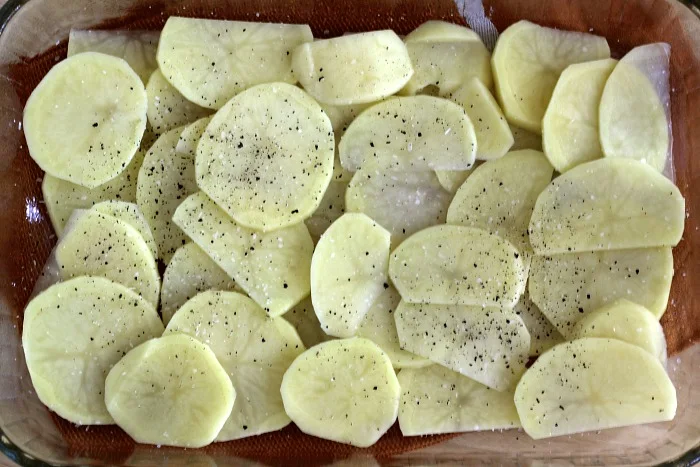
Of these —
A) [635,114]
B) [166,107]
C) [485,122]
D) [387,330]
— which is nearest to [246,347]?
[387,330]

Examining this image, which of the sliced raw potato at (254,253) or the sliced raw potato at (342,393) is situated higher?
the sliced raw potato at (254,253)

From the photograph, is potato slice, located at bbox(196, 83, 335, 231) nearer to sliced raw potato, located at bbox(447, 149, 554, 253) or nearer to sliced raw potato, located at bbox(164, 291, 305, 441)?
sliced raw potato, located at bbox(164, 291, 305, 441)

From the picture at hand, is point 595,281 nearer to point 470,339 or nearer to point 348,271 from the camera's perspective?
point 470,339

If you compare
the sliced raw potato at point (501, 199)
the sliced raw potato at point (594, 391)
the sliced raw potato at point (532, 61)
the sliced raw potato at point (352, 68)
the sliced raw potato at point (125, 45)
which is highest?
the sliced raw potato at point (125, 45)

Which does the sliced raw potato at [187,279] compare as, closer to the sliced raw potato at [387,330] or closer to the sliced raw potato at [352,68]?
the sliced raw potato at [387,330]

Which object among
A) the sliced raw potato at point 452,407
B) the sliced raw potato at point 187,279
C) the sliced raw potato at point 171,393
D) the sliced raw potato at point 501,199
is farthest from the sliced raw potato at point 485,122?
the sliced raw potato at point 171,393

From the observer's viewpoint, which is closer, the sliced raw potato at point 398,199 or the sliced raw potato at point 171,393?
the sliced raw potato at point 171,393

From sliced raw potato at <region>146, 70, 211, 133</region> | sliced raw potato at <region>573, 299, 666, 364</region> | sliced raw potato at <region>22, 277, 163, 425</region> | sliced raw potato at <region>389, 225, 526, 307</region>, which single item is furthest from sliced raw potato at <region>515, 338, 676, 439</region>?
sliced raw potato at <region>146, 70, 211, 133</region>
